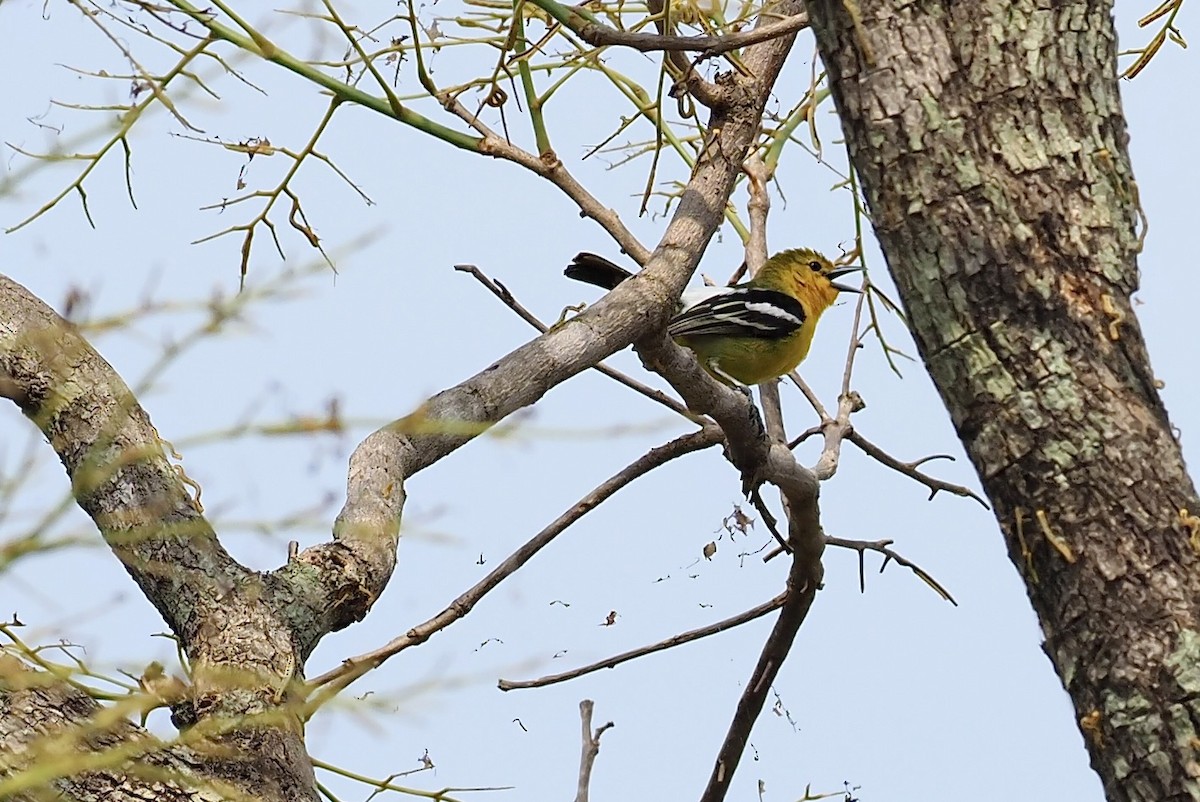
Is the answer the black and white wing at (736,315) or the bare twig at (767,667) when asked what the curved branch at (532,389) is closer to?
the bare twig at (767,667)

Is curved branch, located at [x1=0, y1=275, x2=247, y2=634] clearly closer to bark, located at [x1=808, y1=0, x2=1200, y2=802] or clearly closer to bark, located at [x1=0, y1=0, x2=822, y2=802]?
bark, located at [x1=0, y1=0, x2=822, y2=802]

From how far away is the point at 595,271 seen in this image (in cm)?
425

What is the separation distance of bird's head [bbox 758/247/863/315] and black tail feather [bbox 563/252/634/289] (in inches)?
53.6

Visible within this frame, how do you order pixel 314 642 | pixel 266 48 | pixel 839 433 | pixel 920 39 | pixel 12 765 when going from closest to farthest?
pixel 12 765, pixel 920 39, pixel 314 642, pixel 266 48, pixel 839 433

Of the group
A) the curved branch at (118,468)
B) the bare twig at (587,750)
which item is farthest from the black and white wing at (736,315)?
the curved branch at (118,468)

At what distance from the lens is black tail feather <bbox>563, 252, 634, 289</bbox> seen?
4199mm

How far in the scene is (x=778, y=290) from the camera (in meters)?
5.40

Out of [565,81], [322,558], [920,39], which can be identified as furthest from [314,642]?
[565,81]

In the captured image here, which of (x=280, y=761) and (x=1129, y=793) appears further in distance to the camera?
(x=280, y=761)

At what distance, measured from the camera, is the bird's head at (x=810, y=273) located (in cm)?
549

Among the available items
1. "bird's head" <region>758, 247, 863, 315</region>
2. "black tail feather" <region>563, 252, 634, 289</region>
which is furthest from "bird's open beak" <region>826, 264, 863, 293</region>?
"black tail feather" <region>563, 252, 634, 289</region>

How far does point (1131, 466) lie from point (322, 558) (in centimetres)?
130

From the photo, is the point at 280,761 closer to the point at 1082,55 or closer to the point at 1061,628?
the point at 1061,628

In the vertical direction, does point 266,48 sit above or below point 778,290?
below
